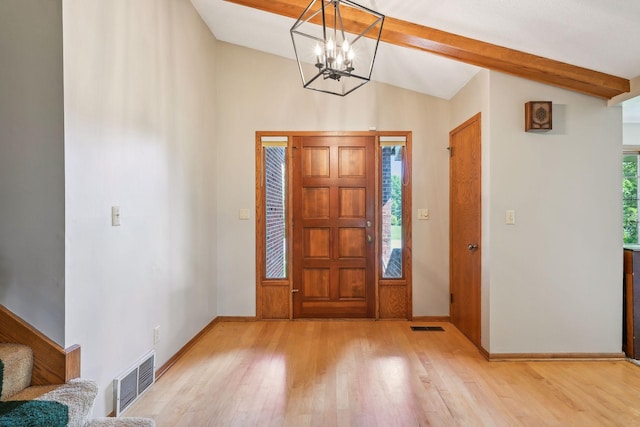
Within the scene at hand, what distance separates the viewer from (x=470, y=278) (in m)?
3.18

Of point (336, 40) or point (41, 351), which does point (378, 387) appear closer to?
point (41, 351)

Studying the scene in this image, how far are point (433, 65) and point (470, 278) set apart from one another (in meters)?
2.04

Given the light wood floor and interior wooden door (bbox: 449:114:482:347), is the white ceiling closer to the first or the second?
interior wooden door (bbox: 449:114:482:347)

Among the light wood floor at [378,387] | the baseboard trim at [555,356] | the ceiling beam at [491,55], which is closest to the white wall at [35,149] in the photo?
the light wood floor at [378,387]

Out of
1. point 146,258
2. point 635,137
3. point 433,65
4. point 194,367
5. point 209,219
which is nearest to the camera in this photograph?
point 146,258

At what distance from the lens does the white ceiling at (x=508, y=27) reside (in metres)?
2.04

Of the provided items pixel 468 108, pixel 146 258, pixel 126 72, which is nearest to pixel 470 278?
pixel 468 108

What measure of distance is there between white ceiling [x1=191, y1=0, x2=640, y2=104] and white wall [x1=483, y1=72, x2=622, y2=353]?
1.13 feet

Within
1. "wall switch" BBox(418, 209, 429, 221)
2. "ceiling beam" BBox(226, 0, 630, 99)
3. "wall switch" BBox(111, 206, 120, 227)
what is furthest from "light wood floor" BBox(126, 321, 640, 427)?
"ceiling beam" BBox(226, 0, 630, 99)

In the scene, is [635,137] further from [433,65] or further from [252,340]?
[252,340]

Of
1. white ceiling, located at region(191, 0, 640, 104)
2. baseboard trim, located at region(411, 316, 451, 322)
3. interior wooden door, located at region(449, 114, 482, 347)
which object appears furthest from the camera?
baseboard trim, located at region(411, 316, 451, 322)

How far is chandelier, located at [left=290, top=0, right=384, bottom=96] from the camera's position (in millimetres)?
1720

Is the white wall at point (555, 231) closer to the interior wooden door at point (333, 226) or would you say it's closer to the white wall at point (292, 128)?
the white wall at point (292, 128)

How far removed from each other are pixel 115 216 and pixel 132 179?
0.30m
